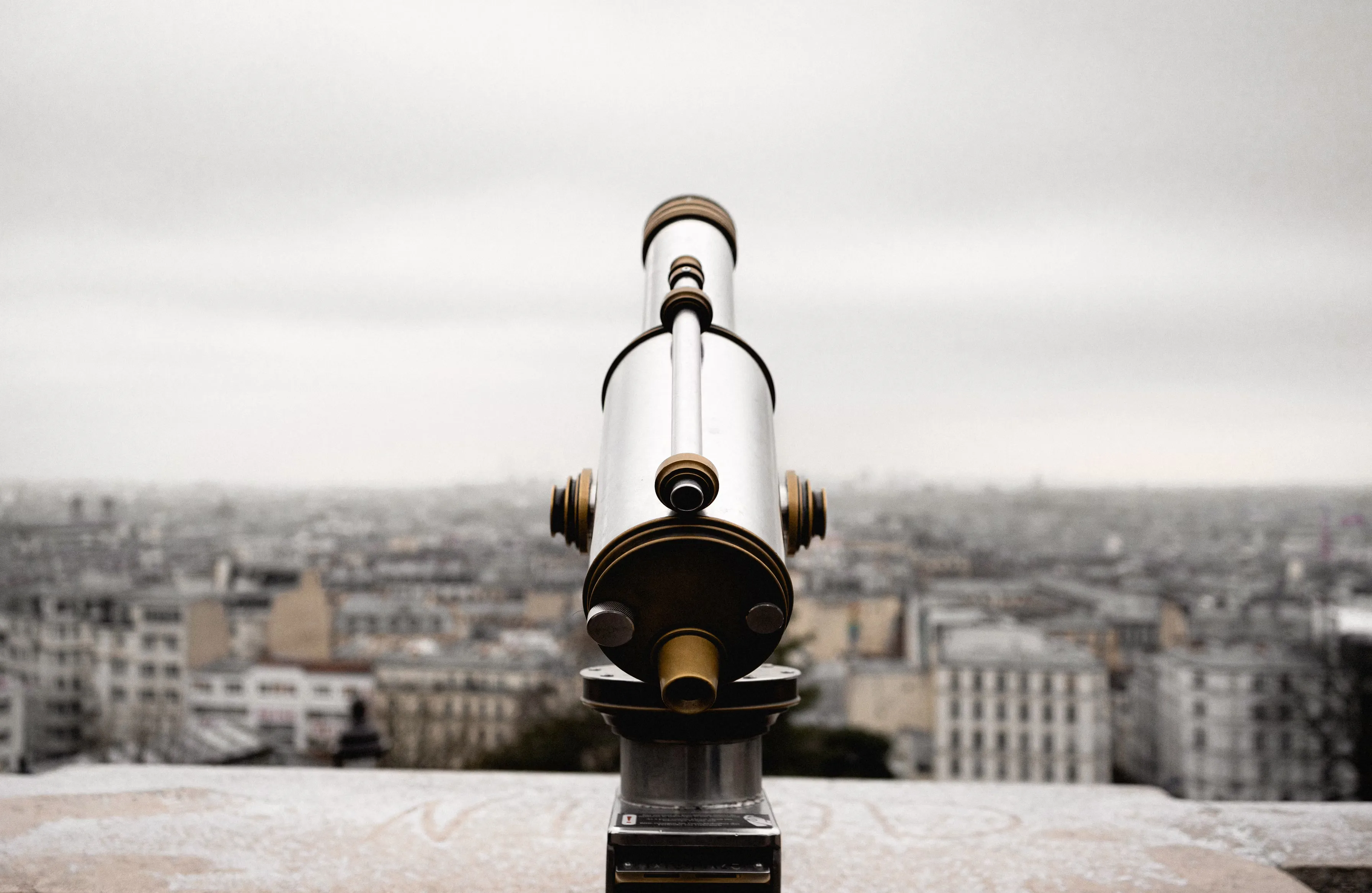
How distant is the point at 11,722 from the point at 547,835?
1674cm

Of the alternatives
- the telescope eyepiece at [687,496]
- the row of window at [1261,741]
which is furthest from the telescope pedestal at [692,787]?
the row of window at [1261,741]

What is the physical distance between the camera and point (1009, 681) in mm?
20125

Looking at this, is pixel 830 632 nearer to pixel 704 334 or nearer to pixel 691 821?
pixel 704 334

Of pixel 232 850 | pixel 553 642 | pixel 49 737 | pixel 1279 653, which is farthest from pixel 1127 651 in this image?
pixel 232 850

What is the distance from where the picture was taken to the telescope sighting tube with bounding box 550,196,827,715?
5.19ft

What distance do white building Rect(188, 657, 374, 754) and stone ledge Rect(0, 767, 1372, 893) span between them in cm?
1703

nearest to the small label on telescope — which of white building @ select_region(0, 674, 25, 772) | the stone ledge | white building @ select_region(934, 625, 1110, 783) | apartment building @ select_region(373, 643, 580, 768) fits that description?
the stone ledge

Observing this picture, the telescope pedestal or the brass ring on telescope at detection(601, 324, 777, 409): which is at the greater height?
the brass ring on telescope at detection(601, 324, 777, 409)

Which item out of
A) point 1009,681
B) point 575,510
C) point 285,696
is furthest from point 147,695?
point 575,510

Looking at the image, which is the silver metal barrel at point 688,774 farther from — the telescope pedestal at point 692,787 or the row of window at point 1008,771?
the row of window at point 1008,771

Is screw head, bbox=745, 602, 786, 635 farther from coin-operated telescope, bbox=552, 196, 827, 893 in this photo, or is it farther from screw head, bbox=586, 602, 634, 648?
screw head, bbox=586, 602, 634, 648

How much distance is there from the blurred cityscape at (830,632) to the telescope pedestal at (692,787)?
11537 mm

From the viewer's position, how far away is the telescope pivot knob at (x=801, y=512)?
193 cm

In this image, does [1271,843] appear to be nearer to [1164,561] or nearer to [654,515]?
[654,515]
